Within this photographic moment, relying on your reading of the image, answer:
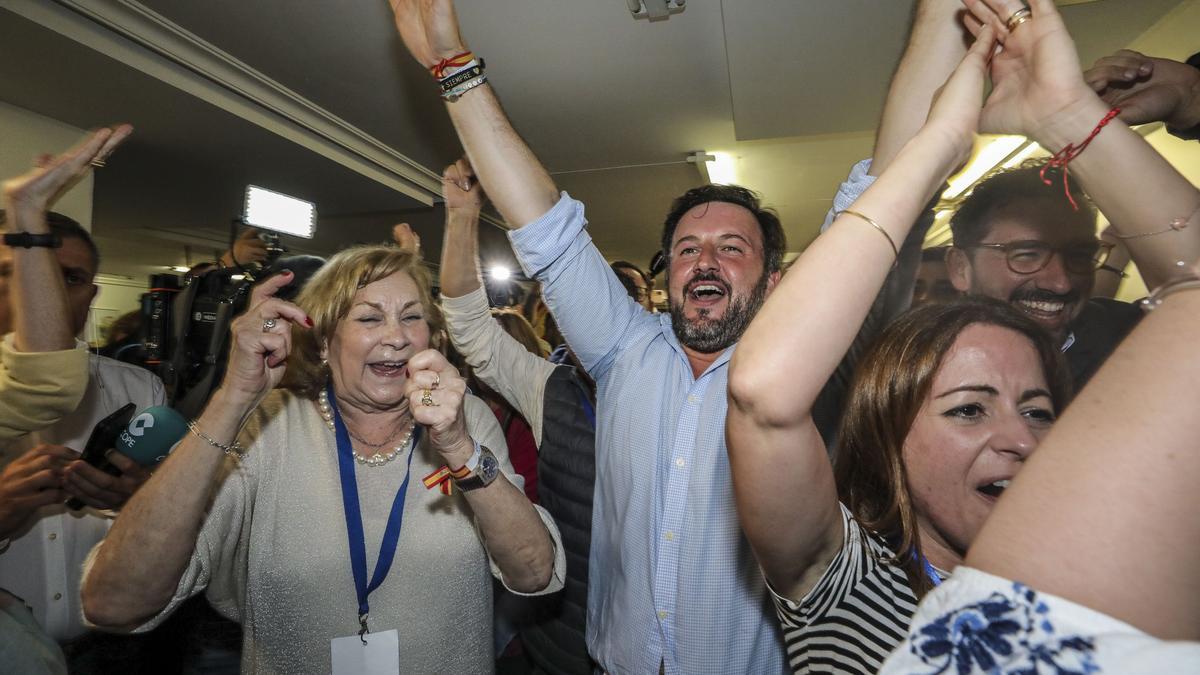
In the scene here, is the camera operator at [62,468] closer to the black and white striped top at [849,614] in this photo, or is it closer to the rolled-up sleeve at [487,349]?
the rolled-up sleeve at [487,349]

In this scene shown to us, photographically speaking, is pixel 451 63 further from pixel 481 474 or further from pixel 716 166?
pixel 716 166

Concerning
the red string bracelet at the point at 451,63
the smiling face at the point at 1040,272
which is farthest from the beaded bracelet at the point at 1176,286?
the red string bracelet at the point at 451,63

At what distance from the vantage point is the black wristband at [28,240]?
4.83 ft

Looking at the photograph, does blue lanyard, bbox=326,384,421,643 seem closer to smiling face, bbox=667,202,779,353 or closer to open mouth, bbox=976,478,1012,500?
smiling face, bbox=667,202,779,353

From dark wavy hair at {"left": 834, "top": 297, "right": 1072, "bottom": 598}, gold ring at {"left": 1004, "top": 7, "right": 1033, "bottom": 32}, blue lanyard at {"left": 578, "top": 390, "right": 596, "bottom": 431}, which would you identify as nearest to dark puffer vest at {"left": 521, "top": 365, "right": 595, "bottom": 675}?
blue lanyard at {"left": 578, "top": 390, "right": 596, "bottom": 431}

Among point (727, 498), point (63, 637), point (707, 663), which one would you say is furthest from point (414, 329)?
point (63, 637)

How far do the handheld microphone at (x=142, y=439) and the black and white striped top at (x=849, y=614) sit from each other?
156 cm

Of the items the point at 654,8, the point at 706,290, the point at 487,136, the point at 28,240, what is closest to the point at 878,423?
the point at 706,290

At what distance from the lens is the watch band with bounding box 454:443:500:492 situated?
1.25 m

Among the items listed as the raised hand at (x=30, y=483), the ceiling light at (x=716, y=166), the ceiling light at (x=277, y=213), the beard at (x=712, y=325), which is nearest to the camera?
the raised hand at (x=30, y=483)

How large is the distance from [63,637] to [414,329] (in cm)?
153

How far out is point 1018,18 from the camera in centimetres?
77

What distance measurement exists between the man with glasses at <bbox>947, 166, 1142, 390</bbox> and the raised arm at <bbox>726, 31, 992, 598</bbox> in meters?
0.72

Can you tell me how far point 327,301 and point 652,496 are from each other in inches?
43.0
